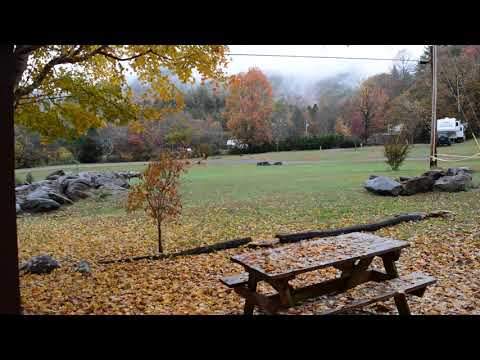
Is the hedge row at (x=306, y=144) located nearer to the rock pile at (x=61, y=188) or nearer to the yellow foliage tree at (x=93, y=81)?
the rock pile at (x=61, y=188)

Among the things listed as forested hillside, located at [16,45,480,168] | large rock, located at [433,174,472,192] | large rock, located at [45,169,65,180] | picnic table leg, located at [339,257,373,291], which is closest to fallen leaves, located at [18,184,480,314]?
large rock, located at [433,174,472,192]

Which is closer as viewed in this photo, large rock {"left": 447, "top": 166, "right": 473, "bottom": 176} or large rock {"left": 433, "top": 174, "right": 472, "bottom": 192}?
large rock {"left": 433, "top": 174, "right": 472, "bottom": 192}

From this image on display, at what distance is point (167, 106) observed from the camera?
6332 mm

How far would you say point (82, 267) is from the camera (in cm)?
481

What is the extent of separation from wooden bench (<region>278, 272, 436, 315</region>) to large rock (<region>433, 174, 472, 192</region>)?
213 inches

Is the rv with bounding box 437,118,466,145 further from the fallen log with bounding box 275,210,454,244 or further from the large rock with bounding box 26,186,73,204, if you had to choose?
the large rock with bounding box 26,186,73,204

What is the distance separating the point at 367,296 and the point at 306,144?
18.4 feet

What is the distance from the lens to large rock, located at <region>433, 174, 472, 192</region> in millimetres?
7781

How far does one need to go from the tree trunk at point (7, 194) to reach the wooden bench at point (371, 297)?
2026mm

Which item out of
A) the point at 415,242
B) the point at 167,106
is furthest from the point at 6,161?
the point at 415,242

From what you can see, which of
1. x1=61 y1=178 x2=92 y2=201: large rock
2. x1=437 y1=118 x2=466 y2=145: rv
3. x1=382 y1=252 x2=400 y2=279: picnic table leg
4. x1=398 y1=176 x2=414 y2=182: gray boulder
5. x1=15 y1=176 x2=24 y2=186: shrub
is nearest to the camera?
x1=382 y1=252 x2=400 y2=279: picnic table leg

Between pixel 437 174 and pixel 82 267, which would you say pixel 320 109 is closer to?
pixel 437 174

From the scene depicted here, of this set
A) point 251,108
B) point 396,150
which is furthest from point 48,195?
point 396,150
